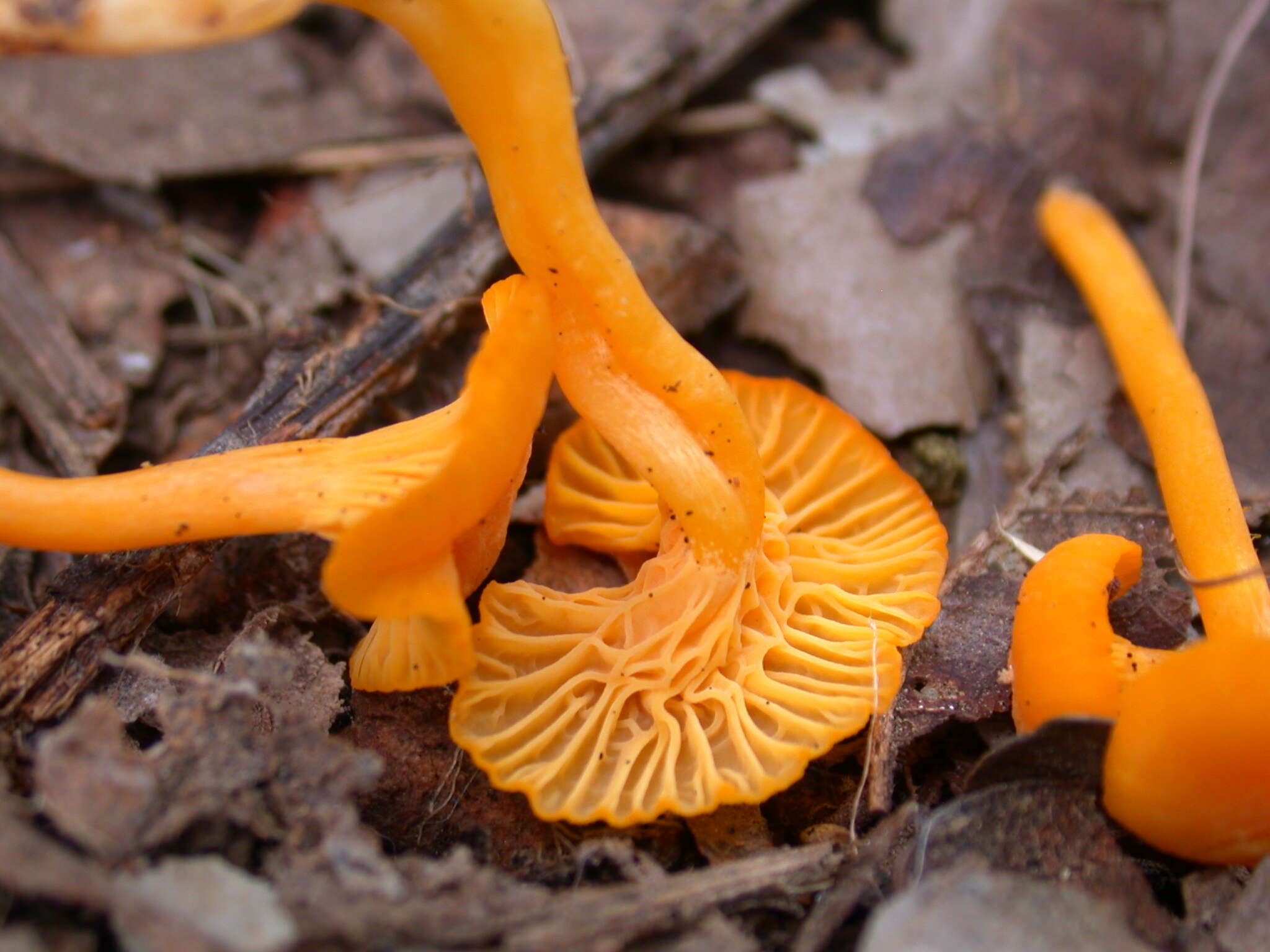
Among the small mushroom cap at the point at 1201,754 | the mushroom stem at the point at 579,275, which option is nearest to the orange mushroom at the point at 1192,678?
the small mushroom cap at the point at 1201,754

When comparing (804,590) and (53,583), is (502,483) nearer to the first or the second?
(804,590)

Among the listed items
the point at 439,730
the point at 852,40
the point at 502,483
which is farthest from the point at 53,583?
the point at 852,40

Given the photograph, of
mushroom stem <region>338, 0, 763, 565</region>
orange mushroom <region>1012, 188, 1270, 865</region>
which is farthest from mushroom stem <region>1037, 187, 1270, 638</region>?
mushroom stem <region>338, 0, 763, 565</region>

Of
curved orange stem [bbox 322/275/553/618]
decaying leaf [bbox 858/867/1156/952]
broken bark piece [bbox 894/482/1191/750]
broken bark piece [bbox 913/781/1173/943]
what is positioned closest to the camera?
decaying leaf [bbox 858/867/1156/952]

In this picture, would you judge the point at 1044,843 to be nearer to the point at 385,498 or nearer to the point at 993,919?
the point at 993,919

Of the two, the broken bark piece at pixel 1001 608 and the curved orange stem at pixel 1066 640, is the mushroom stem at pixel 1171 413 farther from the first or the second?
the curved orange stem at pixel 1066 640

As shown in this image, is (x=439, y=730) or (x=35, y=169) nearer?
(x=439, y=730)

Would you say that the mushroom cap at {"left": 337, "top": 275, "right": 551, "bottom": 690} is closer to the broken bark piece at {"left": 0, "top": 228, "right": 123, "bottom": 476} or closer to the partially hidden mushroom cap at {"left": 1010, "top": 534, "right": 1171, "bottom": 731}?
the partially hidden mushroom cap at {"left": 1010, "top": 534, "right": 1171, "bottom": 731}
